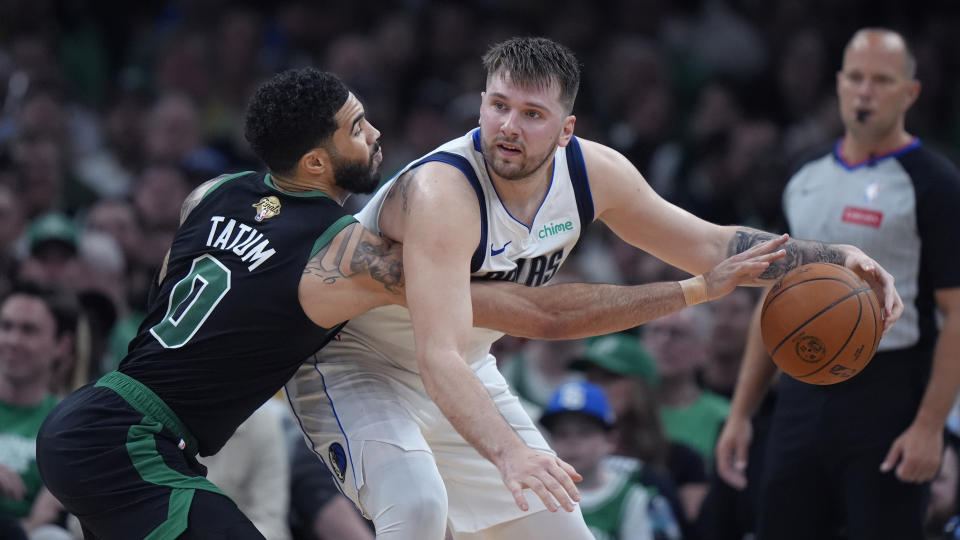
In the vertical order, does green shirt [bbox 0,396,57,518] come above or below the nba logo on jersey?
below

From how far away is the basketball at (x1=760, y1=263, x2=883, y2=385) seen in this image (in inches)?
181

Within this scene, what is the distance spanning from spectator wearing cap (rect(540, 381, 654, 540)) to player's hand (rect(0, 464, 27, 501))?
9.06 feet

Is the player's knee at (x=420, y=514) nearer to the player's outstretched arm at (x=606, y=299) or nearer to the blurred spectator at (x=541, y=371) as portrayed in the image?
the player's outstretched arm at (x=606, y=299)

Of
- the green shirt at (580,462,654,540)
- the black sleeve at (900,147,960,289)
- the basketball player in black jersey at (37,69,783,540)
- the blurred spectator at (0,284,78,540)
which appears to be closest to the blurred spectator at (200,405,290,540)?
the blurred spectator at (0,284,78,540)

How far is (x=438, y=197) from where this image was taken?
4348 mm

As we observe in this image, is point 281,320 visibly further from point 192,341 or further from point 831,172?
point 831,172

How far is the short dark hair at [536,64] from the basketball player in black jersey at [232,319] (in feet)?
1.89

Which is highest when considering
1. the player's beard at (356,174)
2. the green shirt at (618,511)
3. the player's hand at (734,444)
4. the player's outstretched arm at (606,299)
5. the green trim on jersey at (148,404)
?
the player's beard at (356,174)

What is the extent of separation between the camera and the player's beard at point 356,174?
455 cm

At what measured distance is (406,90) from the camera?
11.8 m

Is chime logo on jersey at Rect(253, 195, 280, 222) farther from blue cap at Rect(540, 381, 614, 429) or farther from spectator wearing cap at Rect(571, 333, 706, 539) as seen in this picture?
spectator wearing cap at Rect(571, 333, 706, 539)

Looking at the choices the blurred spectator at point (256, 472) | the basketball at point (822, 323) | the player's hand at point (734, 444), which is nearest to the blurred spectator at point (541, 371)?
the blurred spectator at point (256, 472)

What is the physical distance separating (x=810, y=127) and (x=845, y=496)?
601cm

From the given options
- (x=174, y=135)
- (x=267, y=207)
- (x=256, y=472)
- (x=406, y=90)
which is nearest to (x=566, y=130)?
(x=267, y=207)
